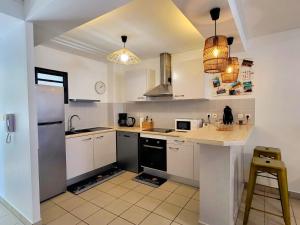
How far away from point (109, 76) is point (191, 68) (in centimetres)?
200

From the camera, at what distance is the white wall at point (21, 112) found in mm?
1815

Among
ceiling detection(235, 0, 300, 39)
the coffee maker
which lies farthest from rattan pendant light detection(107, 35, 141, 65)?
the coffee maker

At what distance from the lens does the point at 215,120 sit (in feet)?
9.92

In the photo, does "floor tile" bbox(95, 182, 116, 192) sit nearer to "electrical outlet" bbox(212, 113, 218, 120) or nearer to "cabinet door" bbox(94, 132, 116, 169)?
"cabinet door" bbox(94, 132, 116, 169)

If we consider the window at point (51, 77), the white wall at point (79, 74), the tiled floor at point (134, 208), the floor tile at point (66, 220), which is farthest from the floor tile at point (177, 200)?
the window at point (51, 77)

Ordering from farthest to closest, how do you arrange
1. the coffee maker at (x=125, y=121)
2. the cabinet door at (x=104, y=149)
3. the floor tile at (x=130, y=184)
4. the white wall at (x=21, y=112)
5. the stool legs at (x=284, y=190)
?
the coffee maker at (x=125, y=121) < the cabinet door at (x=104, y=149) < the floor tile at (x=130, y=184) < the white wall at (x=21, y=112) < the stool legs at (x=284, y=190)

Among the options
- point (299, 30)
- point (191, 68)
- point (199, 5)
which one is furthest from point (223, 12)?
point (299, 30)

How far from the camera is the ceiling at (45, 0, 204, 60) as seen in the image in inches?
75.9

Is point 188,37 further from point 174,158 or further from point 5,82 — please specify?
point 5,82

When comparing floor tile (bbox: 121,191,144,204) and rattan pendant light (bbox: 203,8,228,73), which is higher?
rattan pendant light (bbox: 203,8,228,73)

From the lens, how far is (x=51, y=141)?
2.47 meters

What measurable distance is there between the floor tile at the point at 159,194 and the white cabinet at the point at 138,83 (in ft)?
5.76

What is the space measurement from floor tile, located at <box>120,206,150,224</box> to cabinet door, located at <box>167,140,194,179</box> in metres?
0.93

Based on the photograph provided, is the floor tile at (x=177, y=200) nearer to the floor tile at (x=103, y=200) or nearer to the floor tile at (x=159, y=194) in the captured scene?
the floor tile at (x=159, y=194)
